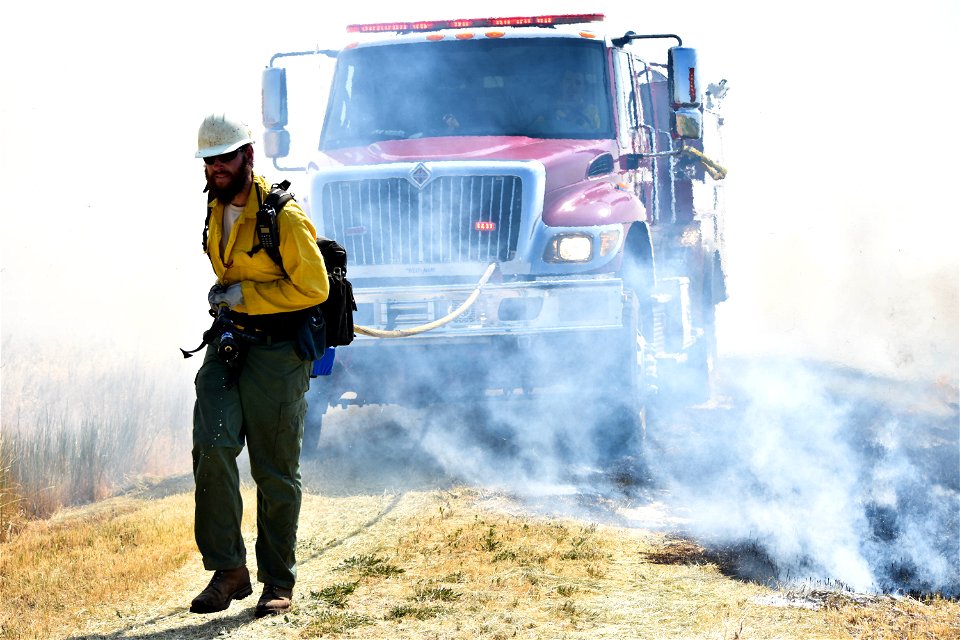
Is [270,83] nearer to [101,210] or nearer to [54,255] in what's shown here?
[54,255]

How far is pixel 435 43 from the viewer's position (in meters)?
8.88

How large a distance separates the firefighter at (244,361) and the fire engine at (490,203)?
105 inches

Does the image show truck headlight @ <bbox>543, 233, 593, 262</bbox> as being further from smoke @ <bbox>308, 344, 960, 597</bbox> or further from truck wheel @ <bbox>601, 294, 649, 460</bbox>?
smoke @ <bbox>308, 344, 960, 597</bbox>

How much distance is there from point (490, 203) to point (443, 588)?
3.56 metres

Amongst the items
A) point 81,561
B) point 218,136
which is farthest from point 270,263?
point 81,561

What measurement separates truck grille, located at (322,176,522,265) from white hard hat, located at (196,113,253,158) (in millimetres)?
3564

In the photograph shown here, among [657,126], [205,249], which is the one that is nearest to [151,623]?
[205,249]

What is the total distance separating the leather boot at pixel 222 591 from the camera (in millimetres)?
4562

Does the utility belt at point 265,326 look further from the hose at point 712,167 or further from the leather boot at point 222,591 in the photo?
the hose at point 712,167

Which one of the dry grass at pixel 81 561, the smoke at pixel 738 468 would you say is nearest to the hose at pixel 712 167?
the smoke at pixel 738 468

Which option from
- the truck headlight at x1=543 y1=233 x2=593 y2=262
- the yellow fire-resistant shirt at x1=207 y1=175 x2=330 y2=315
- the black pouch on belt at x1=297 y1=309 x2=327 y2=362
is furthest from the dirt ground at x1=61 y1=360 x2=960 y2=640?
the yellow fire-resistant shirt at x1=207 y1=175 x2=330 y2=315

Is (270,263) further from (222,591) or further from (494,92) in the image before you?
(494,92)

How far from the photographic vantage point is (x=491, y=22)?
9000 millimetres

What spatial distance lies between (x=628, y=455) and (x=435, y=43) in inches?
133
